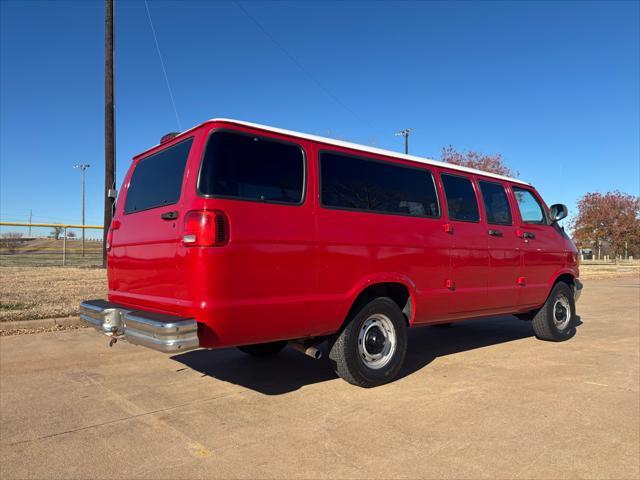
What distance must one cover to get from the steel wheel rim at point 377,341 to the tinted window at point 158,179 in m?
2.10

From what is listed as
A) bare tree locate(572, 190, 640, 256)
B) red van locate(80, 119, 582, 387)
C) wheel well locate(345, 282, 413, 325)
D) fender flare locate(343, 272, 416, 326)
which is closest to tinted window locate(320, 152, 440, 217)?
red van locate(80, 119, 582, 387)

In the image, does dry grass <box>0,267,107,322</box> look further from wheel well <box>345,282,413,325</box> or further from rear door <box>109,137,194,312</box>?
wheel well <box>345,282,413,325</box>

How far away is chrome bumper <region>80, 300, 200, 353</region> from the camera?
336 cm

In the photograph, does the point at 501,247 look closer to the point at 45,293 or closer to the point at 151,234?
the point at 151,234

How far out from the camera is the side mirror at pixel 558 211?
6.89 m

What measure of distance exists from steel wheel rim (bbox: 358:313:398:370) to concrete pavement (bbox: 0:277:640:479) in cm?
27

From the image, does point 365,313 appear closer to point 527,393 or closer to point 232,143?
point 527,393

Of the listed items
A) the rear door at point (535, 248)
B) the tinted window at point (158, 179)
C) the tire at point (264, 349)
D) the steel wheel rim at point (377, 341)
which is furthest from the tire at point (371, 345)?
the rear door at point (535, 248)

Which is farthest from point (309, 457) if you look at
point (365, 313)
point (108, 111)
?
point (108, 111)

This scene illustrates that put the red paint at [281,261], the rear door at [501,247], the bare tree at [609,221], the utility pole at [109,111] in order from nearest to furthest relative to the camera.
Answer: the red paint at [281,261] < the rear door at [501,247] < the utility pole at [109,111] < the bare tree at [609,221]

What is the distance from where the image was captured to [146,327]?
11.6ft

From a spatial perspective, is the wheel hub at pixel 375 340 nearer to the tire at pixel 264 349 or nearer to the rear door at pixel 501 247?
the tire at pixel 264 349

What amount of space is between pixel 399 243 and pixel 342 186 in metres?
0.82

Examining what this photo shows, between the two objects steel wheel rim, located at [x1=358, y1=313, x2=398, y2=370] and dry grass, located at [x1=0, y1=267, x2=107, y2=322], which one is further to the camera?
dry grass, located at [x1=0, y1=267, x2=107, y2=322]
